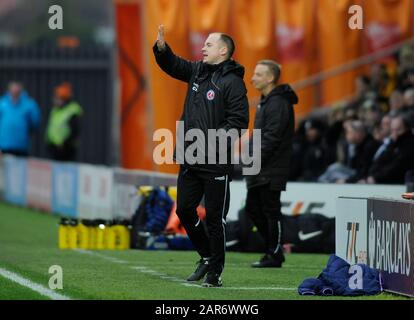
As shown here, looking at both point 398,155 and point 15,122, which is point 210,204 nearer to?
point 398,155

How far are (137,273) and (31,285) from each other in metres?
1.51

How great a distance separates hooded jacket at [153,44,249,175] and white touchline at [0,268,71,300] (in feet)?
5.22

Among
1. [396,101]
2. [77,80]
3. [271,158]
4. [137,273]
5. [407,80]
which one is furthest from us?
[77,80]

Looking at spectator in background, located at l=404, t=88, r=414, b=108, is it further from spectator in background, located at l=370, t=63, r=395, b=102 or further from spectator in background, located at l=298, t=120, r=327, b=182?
spectator in background, located at l=370, t=63, r=395, b=102

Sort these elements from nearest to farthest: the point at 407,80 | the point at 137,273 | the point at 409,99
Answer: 1. the point at 137,273
2. the point at 409,99
3. the point at 407,80

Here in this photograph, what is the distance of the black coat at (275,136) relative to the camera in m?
14.0

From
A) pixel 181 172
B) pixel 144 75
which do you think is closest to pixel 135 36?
pixel 144 75

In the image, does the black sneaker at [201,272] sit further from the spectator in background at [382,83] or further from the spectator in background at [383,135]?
the spectator in background at [382,83]

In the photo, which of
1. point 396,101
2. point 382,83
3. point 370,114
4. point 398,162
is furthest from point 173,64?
point 382,83

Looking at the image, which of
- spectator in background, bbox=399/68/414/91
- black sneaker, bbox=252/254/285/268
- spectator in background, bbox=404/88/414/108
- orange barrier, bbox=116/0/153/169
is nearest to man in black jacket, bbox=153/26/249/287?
black sneaker, bbox=252/254/285/268

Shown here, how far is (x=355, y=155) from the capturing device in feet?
61.4

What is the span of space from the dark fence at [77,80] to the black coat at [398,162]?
14371 mm
